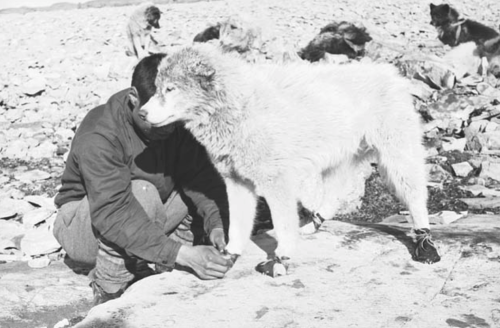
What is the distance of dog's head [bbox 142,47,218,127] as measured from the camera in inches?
177

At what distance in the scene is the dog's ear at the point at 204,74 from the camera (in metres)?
4.48

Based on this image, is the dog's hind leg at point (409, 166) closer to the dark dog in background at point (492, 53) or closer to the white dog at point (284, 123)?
the white dog at point (284, 123)

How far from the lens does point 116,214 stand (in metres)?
4.38

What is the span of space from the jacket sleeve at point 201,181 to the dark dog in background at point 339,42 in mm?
11632

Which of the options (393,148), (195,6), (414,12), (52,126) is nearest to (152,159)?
(393,148)

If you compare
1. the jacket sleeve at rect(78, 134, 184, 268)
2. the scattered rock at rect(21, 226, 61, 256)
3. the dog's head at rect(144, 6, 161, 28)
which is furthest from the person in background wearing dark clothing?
the dog's head at rect(144, 6, 161, 28)

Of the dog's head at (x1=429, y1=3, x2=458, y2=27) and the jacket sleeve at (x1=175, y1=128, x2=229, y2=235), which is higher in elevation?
the jacket sleeve at (x1=175, y1=128, x2=229, y2=235)

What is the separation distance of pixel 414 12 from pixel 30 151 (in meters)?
15.8

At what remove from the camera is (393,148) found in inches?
196

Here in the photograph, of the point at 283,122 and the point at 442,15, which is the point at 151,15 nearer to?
the point at 442,15

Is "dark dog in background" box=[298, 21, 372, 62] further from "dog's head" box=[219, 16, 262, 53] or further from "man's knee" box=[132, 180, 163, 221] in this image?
"man's knee" box=[132, 180, 163, 221]

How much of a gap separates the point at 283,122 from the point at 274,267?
1.11 metres

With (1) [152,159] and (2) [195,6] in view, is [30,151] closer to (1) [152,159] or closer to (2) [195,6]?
(1) [152,159]

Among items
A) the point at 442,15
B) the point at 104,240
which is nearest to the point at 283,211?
the point at 104,240
